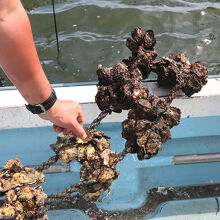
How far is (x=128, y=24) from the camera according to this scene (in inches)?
183

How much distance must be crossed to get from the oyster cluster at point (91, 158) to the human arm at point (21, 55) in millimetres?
385

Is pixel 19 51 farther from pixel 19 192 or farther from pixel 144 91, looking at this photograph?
pixel 144 91

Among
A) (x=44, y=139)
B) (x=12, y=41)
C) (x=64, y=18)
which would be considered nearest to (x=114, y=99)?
(x=44, y=139)

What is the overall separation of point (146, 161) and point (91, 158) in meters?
0.82

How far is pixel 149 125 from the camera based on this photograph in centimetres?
177

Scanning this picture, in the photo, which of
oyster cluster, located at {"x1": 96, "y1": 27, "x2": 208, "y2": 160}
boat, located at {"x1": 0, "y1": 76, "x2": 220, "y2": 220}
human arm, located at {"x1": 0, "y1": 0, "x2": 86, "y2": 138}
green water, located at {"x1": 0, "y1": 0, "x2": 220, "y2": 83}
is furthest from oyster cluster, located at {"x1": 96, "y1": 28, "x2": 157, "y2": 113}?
green water, located at {"x1": 0, "y1": 0, "x2": 220, "y2": 83}

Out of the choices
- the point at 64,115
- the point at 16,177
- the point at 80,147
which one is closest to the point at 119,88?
the point at 80,147

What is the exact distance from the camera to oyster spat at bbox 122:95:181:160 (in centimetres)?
172

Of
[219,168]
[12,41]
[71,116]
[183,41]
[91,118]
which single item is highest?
[12,41]

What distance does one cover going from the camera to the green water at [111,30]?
4.01 meters

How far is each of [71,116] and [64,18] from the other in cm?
367

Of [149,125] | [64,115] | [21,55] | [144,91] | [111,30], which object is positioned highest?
[21,55]

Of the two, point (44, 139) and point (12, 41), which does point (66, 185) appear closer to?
point (44, 139)

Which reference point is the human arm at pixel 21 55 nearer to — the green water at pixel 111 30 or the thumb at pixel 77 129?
the thumb at pixel 77 129
